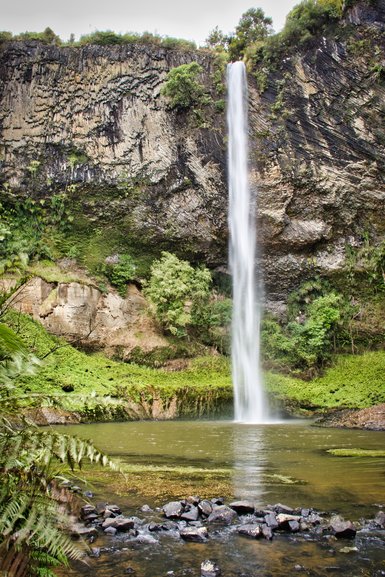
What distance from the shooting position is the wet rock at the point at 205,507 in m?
3.90

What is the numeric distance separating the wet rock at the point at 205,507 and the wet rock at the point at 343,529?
981 mm

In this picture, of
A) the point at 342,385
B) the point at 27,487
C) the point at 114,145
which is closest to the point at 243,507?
the point at 27,487

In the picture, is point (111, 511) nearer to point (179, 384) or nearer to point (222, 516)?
point (222, 516)

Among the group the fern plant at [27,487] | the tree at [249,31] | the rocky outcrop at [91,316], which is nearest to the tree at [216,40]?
the tree at [249,31]

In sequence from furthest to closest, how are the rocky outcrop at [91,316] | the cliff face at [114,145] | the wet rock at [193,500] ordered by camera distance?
1. the cliff face at [114,145]
2. the rocky outcrop at [91,316]
3. the wet rock at [193,500]

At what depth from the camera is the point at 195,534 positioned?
340cm

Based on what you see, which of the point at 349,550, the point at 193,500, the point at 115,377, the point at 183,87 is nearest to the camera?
the point at 349,550

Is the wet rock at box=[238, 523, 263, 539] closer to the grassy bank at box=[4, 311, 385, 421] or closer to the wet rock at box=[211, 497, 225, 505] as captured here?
the wet rock at box=[211, 497, 225, 505]

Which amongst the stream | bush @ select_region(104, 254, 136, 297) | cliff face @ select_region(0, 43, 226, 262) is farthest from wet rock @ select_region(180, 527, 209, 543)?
cliff face @ select_region(0, 43, 226, 262)

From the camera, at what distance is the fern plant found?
5.82 ft

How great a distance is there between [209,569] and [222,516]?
107cm

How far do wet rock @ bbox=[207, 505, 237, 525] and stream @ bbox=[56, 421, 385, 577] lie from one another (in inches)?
7.8

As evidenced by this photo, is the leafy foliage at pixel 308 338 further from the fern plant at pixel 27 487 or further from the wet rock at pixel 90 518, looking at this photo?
the fern plant at pixel 27 487

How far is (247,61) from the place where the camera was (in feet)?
75.3
